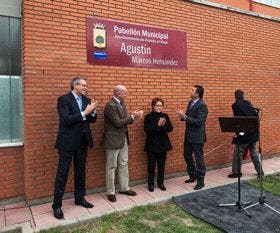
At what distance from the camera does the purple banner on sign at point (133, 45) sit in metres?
5.64

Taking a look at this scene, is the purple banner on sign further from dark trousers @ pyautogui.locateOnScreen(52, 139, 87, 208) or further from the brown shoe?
the brown shoe

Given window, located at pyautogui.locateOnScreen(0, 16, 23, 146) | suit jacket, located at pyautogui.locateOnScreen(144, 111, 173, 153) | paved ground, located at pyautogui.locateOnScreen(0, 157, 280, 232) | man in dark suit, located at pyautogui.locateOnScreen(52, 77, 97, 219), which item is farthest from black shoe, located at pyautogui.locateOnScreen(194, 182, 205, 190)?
window, located at pyautogui.locateOnScreen(0, 16, 23, 146)

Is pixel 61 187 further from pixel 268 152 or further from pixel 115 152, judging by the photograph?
pixel 268 152

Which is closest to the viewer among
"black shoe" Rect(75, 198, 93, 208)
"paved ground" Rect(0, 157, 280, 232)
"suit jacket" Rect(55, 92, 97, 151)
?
"paved ground" Rect(0, 157, 280, 232)

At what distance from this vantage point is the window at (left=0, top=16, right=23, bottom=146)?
5.20m

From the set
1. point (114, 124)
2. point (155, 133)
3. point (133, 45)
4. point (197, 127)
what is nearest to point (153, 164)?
point (155, 133)

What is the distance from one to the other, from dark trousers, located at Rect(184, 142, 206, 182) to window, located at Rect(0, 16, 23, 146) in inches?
124

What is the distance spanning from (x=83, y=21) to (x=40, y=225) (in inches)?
132

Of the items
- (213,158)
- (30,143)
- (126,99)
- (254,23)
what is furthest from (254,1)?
(30,143)

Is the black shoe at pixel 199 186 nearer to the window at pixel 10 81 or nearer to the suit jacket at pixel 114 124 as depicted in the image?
the suit jacket at pixel 114 124

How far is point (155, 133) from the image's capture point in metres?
5.77

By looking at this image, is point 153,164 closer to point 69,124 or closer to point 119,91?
point 119,91

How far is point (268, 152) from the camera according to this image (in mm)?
8602

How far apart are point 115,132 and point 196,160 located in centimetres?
178
